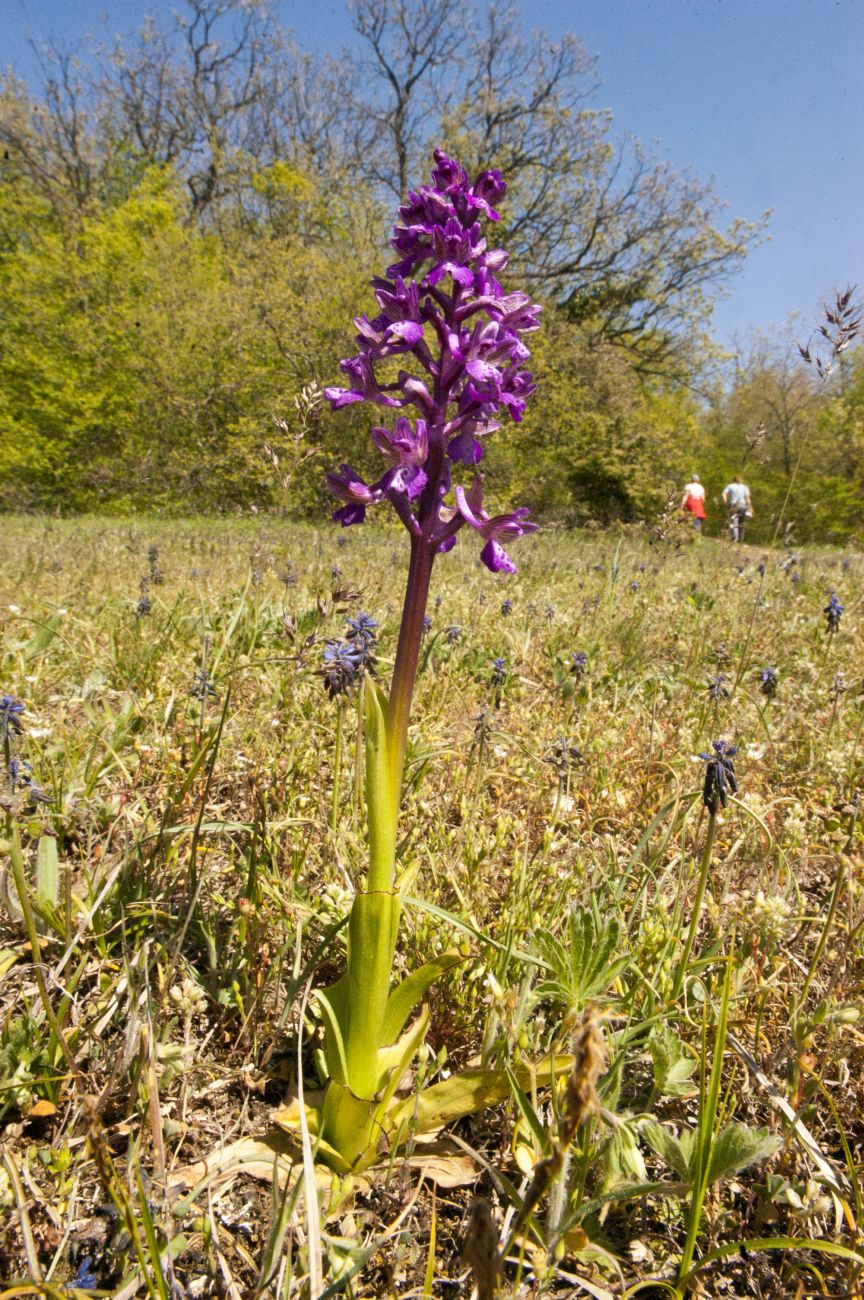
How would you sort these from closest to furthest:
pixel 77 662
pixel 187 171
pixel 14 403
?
pixel 77 662
pixel 14 403
pixel 187 171

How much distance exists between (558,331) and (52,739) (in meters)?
23.5

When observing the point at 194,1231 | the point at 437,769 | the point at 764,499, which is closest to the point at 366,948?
the point at 194,1231

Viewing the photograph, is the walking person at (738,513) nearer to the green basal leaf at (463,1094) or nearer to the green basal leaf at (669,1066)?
the green basal leaf at (669,1066)

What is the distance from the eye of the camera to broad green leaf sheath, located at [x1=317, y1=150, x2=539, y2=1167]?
1.23 metres

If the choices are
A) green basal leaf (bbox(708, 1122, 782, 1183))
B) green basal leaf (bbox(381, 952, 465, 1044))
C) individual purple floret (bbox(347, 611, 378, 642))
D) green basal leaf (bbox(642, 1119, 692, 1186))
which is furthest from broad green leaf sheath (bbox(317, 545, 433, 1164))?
individual purple floret (bbox(347, 611, 378, 642))

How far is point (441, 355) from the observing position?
1351 millimetres

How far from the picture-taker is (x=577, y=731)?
2.87 m

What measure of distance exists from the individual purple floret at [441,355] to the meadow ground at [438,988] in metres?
0.64

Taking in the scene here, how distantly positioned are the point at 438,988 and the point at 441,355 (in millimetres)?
1402

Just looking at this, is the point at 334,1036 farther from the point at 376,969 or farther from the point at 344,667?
the point at 344,667

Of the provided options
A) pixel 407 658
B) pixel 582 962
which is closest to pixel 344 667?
pixel 407 658

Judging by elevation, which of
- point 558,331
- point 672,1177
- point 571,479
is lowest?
point 672,1177

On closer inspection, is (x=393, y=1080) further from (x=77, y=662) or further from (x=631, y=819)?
(x=77, y=662)

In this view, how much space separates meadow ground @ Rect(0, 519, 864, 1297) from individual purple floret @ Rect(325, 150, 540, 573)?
25.2 inches
